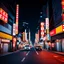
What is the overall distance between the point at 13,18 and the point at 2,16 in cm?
2607

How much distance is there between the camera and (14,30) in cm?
6044

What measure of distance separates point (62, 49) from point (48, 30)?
1046 inches

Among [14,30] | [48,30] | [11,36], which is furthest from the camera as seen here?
[48,30]

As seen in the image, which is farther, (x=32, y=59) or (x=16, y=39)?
(x=16, y=39)

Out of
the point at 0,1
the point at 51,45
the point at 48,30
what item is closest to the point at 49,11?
the point at 48,30

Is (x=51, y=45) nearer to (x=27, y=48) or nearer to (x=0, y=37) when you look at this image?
(x=27, y=48)

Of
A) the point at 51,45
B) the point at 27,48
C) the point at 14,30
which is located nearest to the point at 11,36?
the point at 14,30

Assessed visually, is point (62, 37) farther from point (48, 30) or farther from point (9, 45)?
point (48, 30)

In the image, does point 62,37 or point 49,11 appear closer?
point 62,37

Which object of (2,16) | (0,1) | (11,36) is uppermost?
(0,1)

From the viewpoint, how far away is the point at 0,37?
48000 mm

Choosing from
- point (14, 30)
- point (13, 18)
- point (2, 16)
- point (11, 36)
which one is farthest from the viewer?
point (13, 18)

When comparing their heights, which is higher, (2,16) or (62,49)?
(2,16)

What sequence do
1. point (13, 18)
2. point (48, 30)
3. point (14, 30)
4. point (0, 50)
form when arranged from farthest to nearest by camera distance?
point (48, 30)
point (13, 18)
point (14, 30)
point (0, 50)
